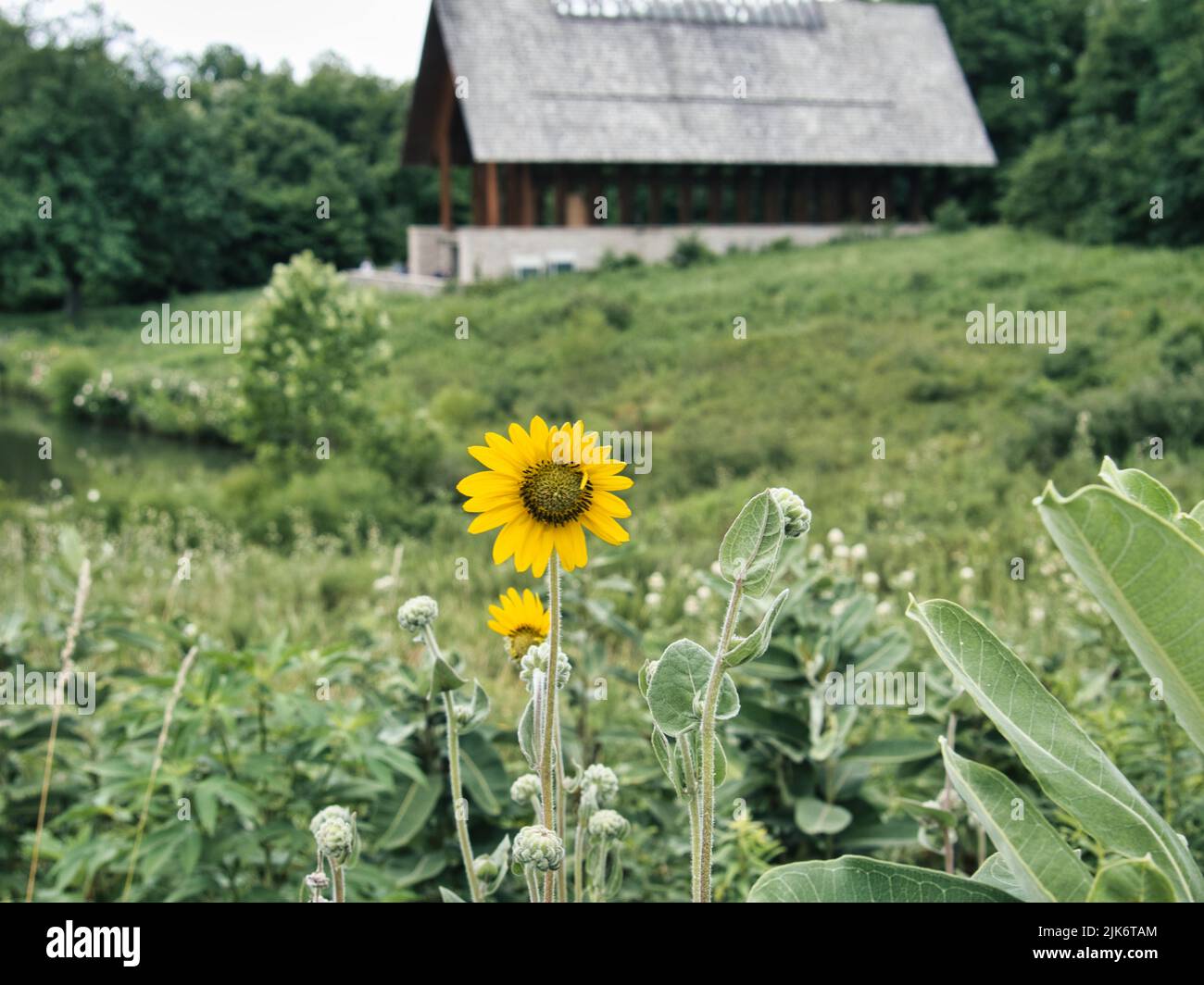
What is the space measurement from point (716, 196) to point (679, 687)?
30.4 m

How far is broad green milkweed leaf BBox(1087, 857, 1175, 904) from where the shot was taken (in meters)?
0.52

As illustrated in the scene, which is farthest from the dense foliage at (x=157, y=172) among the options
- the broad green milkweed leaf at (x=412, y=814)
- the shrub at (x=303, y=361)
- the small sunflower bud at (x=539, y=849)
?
the small sunflower bud at (x=539, y=849)

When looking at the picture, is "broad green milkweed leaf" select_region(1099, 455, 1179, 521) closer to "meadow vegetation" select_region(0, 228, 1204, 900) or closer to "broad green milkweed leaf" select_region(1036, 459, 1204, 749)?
"broad green milkweed leaf" select_region(1036, 459, 1204, 749)

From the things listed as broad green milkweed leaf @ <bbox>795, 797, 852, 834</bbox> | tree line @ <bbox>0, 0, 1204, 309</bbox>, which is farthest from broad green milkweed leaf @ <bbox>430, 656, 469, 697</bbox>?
tree line @ <bbox>0, 0, 1204, 309</bbox>

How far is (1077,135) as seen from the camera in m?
24.4

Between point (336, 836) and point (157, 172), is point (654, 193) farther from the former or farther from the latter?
point (336, 836)

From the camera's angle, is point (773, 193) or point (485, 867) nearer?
point (485, 867)

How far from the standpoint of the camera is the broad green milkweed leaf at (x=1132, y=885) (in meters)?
0.52

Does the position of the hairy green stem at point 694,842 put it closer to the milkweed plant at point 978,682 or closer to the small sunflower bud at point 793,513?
the milkweed plant at point 978,682

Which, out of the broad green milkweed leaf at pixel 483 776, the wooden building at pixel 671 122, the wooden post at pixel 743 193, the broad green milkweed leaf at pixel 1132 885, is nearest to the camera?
the broad green milkweed leaf at pixel 1132 885

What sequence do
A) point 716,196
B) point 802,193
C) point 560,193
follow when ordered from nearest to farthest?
point 560,193 < point 716,196 < point 802,193

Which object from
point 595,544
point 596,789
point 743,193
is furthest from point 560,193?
point 596,789

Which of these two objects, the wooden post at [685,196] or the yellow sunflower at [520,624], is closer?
the yellow sunflower at [520,624]

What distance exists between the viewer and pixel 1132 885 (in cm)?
52
